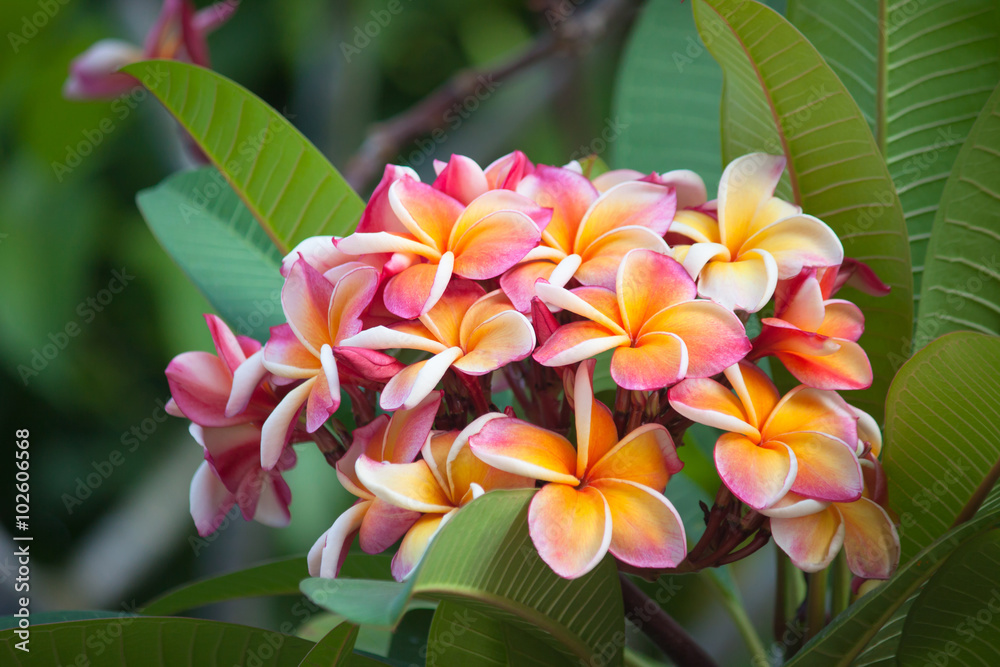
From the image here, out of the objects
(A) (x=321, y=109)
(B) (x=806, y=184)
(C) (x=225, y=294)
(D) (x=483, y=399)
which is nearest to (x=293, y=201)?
(C) (x=225, y=294)

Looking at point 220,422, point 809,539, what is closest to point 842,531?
point 809,539

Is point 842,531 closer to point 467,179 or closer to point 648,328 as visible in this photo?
point 648,328

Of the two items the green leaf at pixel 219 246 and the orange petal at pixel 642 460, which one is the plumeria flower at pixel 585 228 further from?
the green leaf at pixel 219 246
